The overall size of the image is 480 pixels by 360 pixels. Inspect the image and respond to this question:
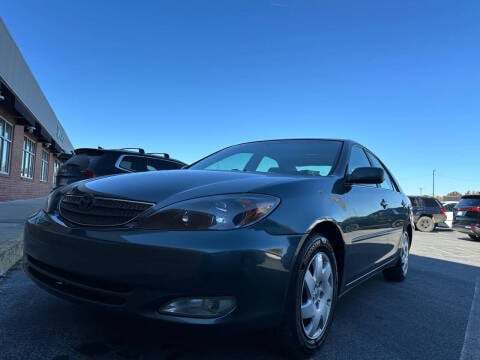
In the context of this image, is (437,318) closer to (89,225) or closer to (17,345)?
(89,225)

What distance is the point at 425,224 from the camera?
57.1 ft

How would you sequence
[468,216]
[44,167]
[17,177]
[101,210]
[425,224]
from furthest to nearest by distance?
[44,167] < [425,224] < [17,177] < [468,216] < [101,210]

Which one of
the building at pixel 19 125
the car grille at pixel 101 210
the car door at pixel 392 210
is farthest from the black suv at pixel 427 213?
the car grille at pixel 101 210

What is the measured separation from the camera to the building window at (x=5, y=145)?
14.0 meters

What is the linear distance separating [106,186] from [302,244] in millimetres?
1259

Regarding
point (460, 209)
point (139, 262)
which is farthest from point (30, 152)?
point (139, 262)

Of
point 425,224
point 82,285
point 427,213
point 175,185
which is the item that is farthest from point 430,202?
point 82,285

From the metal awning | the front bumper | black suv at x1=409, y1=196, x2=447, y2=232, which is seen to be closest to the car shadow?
the front bumper

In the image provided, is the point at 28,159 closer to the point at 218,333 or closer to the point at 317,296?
the point at 317,296

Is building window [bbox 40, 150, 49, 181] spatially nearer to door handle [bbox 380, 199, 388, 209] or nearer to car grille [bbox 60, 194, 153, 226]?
door handle [bbox 380, 199, 388, 209]

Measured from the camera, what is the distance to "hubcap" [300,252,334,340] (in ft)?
8.05

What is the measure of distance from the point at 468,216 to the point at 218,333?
1303cm

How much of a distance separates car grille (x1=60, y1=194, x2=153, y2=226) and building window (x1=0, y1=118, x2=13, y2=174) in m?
13.5

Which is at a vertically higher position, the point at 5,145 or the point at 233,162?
the point at 5,145
